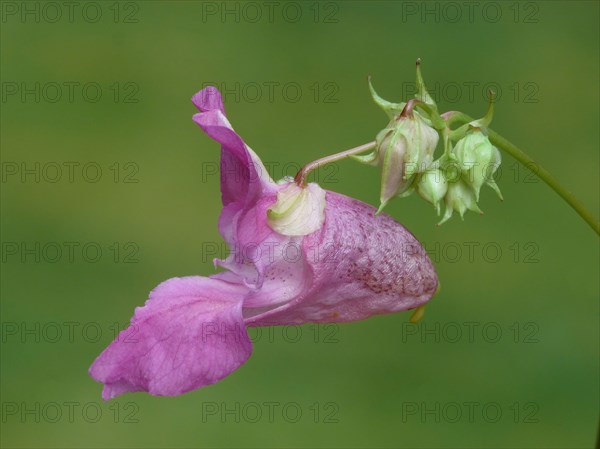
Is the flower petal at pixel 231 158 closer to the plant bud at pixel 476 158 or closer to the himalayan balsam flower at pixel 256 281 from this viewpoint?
the himalayan balsam flower at pixel 256 281

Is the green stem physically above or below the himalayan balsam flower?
above

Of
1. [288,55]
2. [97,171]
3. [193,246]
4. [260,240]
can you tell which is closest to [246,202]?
[260,240]

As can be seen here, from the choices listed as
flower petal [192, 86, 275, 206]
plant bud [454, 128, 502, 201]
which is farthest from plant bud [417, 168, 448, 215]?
flower petal [192, 86, 275, 206]

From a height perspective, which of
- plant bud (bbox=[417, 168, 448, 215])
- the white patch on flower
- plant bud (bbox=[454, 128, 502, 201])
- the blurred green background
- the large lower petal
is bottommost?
the blurred green background

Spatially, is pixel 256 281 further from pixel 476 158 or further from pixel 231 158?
pixel 476 158

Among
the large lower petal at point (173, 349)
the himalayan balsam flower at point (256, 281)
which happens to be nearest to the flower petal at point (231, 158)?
the himalayan balsam flower at point (256, 281)

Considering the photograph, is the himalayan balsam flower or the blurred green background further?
the blurred green background

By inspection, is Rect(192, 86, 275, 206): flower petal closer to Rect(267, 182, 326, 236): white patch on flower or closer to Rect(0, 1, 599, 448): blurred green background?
Rect(267, 182, 326, 236): white patch on flower
